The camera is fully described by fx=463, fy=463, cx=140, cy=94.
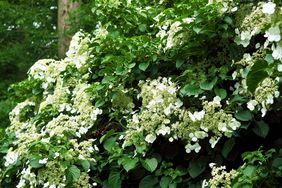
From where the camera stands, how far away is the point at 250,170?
6.38 ft

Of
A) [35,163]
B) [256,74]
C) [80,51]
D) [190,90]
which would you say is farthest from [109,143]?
[256,74]

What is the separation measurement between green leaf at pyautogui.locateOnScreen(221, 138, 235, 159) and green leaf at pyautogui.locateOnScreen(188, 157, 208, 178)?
0.40ft

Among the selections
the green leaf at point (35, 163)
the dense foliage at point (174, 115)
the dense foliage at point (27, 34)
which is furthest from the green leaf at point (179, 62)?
the dense foliage at point (27, 34)

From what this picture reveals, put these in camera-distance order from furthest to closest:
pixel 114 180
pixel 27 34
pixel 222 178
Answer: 1. pixel 27 34
2. pixel 114 180
3. pixel 222 178

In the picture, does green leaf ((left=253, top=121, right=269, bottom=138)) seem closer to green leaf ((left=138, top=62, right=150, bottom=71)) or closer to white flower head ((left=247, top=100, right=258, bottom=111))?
white flower head ((left=247, top=100, right=258, bottom=111))

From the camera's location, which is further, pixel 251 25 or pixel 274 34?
pixel 251 25

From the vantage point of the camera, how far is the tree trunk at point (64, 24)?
645 centimetres

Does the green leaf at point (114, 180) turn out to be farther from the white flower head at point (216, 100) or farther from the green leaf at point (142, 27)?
the green leaf at point (142, 27)

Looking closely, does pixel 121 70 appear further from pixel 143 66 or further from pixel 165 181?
pixel 165 181

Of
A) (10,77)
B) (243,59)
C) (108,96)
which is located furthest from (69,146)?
(10,77)

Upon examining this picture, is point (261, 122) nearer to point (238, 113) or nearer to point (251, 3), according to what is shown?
point (238, 113)

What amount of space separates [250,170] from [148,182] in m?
0.61

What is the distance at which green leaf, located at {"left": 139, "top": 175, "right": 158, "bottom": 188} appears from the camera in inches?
92.3

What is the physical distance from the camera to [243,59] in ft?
7.75
